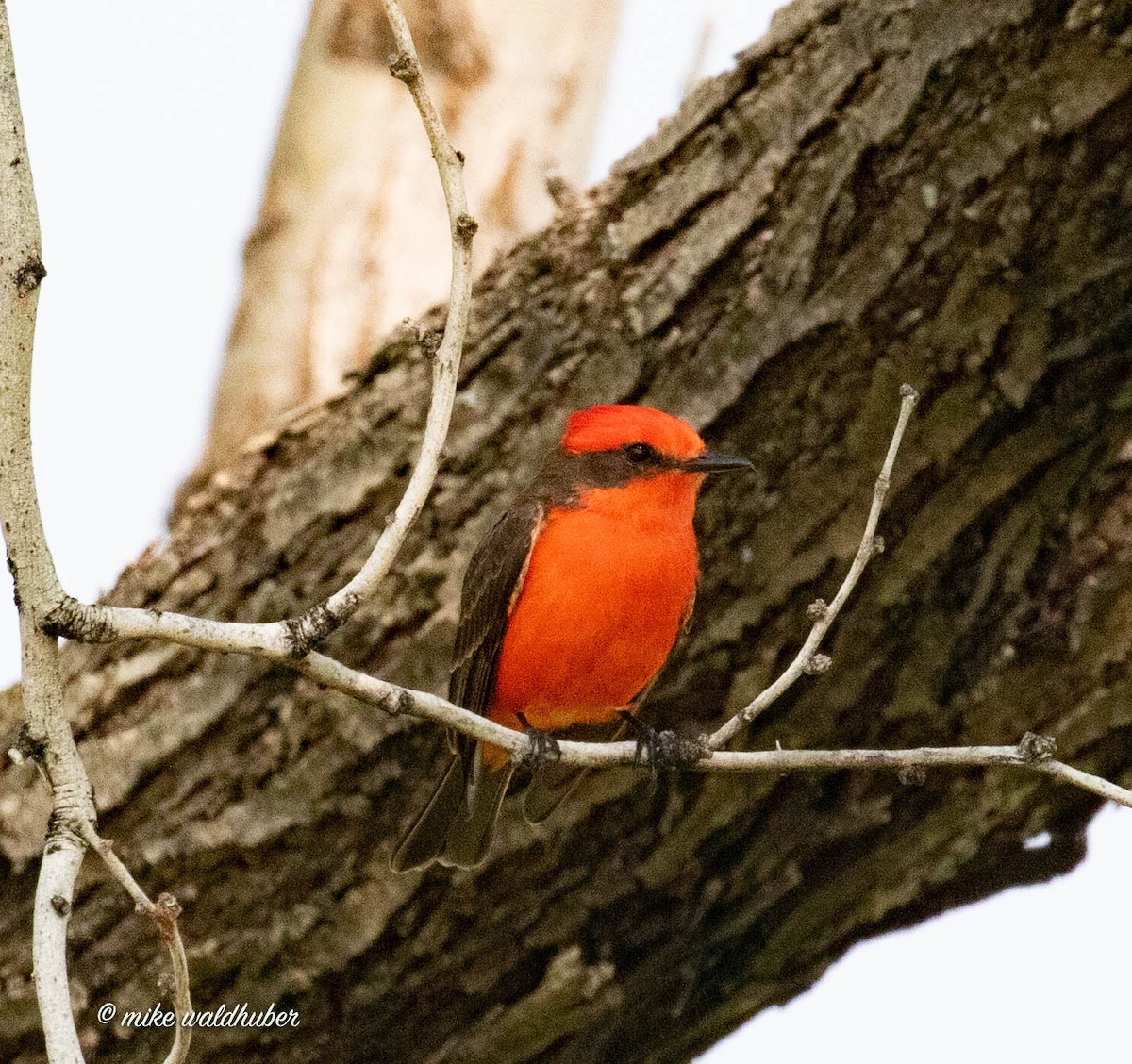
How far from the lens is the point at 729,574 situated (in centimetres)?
429

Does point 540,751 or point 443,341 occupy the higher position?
point 443,341

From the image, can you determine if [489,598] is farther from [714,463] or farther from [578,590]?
[714,463]

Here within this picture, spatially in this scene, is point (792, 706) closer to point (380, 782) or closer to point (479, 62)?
point (380, 782)

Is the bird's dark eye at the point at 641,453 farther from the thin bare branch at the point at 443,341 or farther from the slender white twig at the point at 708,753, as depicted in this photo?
the thin bare branch at the point at 443,341

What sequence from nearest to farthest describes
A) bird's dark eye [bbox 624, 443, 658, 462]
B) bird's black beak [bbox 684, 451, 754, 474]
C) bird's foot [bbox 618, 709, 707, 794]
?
bird's foot [bbox 618, 709, 707, 794] < bird's black beak [bbox 684, 451, 754, 474] < bird's dark eye [bbox 624, 443, 658, 462]

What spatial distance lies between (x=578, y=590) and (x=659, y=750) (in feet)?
2.07

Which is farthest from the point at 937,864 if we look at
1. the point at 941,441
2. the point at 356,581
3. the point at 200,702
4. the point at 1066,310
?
the point at 356,581

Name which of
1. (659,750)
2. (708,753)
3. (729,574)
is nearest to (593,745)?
(708,753)

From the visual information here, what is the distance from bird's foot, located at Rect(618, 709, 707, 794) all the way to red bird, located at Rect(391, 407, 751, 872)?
8.3 inches

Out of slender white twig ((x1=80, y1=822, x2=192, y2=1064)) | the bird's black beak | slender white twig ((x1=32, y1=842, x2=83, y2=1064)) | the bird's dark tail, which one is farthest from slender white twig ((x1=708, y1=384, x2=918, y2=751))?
slender white twig ((x1=32, y1=842, x2=83, y2=1064))

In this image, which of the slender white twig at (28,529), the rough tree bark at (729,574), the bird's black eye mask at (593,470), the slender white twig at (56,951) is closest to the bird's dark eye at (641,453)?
the bird's black eye mask at (593,470)

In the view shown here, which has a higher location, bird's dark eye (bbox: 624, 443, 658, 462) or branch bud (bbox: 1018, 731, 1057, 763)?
bird's dark eye (bbox: 624, 443, 658, 462)

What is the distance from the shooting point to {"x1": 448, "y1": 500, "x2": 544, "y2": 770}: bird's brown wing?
4355 millimetres

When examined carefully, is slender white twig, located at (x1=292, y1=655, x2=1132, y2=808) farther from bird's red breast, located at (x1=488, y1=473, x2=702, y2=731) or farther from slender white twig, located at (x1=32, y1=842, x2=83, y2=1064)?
bird's red breast, located at (x1=488, y1=473, x2=702, y2=731)
